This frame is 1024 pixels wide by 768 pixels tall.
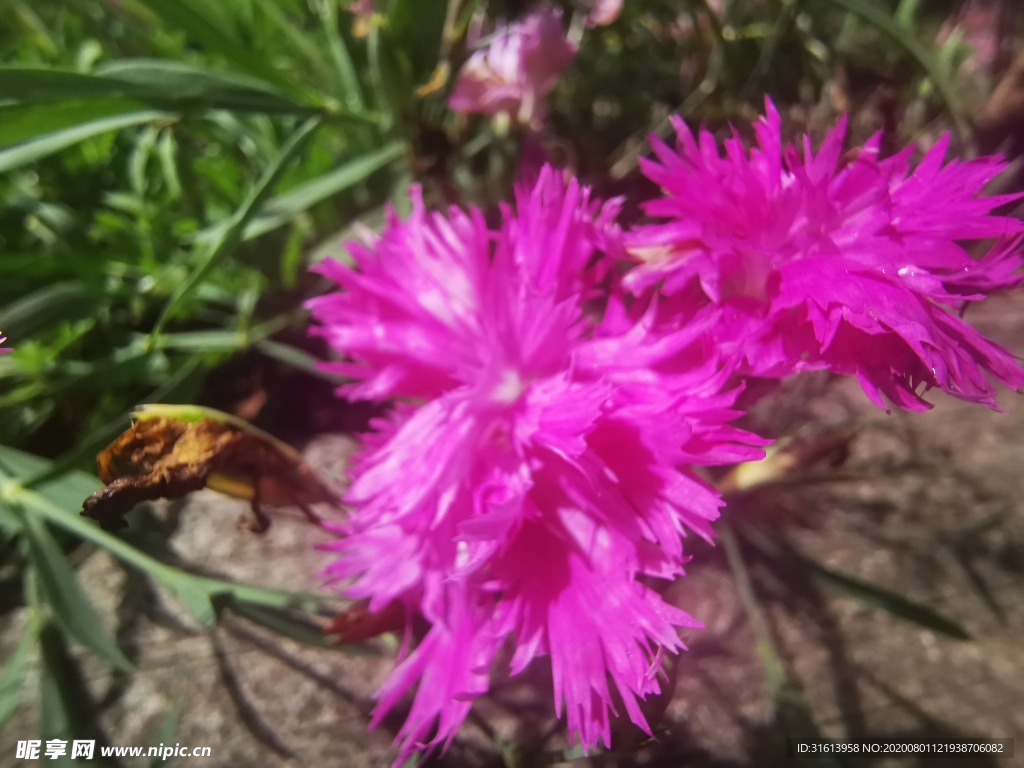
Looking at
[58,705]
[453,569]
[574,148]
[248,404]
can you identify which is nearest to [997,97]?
[574,148]

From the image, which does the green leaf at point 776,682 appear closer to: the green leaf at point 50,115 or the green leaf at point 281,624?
the green leaf at point 281,624

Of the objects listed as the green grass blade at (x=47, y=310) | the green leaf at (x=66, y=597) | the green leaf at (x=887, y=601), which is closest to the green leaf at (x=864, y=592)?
the green leaf at (x=887, y=601)

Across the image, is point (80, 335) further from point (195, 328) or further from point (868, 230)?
point (868, 230)

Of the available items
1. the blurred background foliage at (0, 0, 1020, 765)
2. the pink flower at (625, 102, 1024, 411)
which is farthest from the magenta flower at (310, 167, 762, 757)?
the blurred background foliage at (0, 0, 1020, 765)

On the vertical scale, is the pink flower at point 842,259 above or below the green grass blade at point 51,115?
below

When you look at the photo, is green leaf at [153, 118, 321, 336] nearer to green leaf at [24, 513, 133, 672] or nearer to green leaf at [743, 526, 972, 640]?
green leaf at [24, 513, 133, 672]

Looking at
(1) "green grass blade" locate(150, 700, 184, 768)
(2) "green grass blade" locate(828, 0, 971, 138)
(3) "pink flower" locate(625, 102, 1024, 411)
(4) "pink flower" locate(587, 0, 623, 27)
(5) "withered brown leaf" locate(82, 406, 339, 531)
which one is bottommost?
(1) "green grass blade" locate(150, 700, 184, 768)
